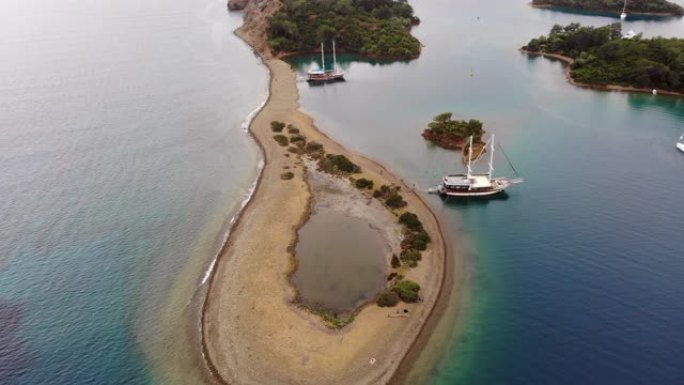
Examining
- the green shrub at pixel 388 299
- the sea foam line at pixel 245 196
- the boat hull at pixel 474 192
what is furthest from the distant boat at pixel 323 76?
the green shrub at pixel 388 299

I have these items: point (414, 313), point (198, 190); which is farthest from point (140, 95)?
point (414, 313)

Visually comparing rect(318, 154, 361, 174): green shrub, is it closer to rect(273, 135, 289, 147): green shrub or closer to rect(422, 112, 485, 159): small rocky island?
rect(273, 135, 289, 147): green shrub

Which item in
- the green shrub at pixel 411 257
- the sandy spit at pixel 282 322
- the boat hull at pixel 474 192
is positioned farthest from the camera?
the boat hull at pixel 474 192

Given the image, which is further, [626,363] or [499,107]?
[499,107]

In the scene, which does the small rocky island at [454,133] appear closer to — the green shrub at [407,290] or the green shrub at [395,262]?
the green shrub at [395,262]

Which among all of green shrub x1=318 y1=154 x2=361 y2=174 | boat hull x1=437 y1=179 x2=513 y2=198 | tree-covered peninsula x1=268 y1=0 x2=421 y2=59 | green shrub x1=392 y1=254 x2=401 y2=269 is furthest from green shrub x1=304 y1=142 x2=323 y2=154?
tree-covered peninsula x1=268 y1=0 x2=421 y2=59

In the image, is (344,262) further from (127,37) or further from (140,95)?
(127,37)
